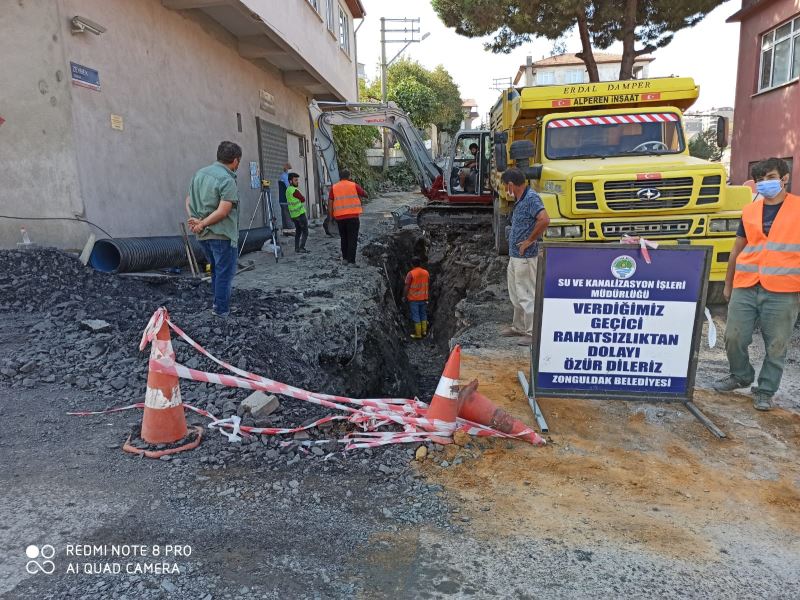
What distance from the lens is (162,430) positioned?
11.4ft

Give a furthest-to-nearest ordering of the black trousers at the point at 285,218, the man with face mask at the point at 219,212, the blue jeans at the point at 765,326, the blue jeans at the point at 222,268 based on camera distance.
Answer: the black trousers at the point at 285,218 → the blue jeans at the point at 222,268 → the man with face mask at the point at 219,212 → the blue jeans at the point at 765,326

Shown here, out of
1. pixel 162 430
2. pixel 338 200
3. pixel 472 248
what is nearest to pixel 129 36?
pixel 338 200

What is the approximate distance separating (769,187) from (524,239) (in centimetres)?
235

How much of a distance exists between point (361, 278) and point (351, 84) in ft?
43.9

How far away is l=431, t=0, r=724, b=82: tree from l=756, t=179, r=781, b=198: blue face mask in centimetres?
1186

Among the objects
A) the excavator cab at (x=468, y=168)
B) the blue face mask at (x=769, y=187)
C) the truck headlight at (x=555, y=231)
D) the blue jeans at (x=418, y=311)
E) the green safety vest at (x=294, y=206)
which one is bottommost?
the blue jeans at (x=418, y=311)

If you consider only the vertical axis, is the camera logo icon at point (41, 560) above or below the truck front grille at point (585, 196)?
below

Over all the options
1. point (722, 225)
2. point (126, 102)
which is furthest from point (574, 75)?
point (126, 102)

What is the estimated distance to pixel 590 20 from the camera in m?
15.9

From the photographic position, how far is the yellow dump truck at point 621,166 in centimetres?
667

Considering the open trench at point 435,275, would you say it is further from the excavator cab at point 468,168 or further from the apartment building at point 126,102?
the apartment building at point 126,102

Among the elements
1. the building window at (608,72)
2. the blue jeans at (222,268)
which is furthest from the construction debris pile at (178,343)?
the building window at (608,72)

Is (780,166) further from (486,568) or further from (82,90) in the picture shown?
(82,90)

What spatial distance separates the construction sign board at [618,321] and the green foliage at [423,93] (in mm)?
32818
